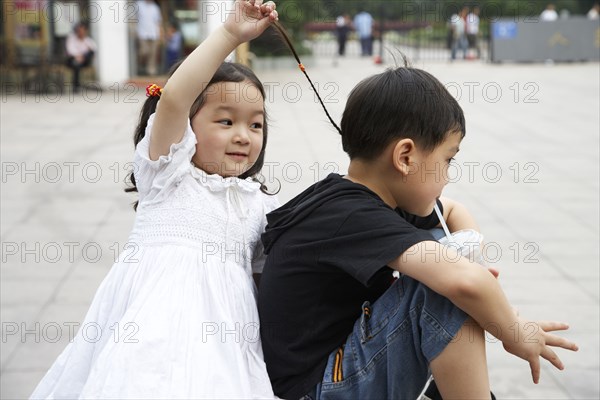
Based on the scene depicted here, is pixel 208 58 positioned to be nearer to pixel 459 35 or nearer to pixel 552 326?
pixel 552 326

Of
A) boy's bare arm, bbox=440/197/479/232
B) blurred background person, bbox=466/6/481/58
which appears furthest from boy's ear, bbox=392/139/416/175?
blurred background person, bbox=466/6/481/58

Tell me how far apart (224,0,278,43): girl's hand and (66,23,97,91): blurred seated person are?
11.7 metres

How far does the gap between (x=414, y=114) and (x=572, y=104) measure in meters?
10.3

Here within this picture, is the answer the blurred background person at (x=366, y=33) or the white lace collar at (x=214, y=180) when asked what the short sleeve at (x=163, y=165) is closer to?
the white lace collar at (x=214, y=180)

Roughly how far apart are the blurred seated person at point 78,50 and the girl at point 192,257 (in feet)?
37.2

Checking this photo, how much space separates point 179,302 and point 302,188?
4237 millimetres

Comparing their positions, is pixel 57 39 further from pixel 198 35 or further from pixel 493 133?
pixel 493 133

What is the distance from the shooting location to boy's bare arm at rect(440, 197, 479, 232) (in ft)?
8.18

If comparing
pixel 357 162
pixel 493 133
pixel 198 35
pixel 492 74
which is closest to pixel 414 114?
pixel 357 162

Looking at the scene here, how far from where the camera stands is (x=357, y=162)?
7.35 ft

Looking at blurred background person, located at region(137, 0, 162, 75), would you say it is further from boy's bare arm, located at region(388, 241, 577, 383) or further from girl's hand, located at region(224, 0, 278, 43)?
boy's bare arm, located at region(388, 241, 577, 383)

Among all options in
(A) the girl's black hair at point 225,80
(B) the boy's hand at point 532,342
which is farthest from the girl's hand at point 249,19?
(B) the boy's hand at point 532,342

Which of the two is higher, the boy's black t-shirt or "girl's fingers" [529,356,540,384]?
the boy's black t-shirt

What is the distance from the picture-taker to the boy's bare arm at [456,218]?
2494 millimetres
